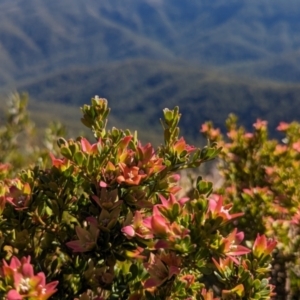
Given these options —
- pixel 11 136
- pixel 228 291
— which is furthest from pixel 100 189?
pixel 11 136

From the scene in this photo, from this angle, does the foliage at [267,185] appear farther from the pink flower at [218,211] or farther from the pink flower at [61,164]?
the pink flower at [61,164]

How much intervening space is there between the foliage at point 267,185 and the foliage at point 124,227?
84 cm

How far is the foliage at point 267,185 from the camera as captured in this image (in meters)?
2.88

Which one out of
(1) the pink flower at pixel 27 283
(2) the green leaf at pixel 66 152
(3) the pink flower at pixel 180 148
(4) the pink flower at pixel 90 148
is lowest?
(1) the pink flower at pixel 27 283

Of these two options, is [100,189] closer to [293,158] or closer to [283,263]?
[283,263]

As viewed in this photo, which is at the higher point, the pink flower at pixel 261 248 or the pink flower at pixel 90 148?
the pink flower at pixel 90 148

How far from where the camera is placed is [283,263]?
2.92m

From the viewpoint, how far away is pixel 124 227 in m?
1.74

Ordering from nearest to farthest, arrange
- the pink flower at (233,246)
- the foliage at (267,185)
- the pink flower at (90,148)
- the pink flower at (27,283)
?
1. the pink flower at (27,283)
2. the pink flower at (233,246)
3. the pink flower at (90,148)
4. the foliage at (267,185)

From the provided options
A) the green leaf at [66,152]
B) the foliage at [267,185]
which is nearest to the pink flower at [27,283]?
the green leaf at [66,152]

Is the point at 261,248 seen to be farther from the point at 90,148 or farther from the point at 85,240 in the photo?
the point at 90,148

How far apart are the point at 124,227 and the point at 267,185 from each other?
2.11 metres

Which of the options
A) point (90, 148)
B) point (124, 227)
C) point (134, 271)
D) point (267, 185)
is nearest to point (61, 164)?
point (90, 148)

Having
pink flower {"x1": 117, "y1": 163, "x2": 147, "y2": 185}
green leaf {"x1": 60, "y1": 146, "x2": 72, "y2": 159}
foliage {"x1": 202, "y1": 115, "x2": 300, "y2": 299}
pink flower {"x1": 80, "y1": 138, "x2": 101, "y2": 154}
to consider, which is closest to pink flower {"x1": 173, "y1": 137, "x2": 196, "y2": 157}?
pink flower {"x1": 117, "y1": 163, "x2": 147, "y2": 185}
